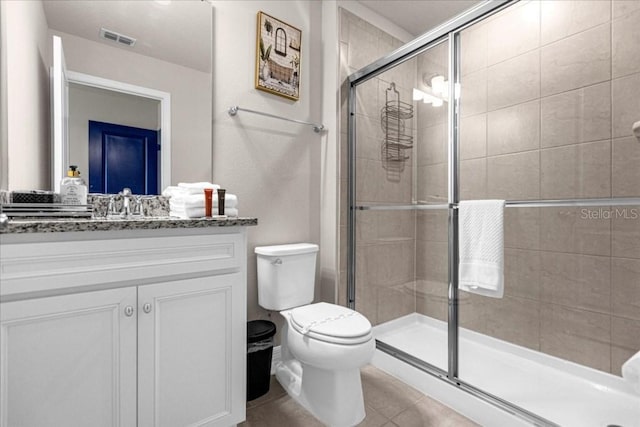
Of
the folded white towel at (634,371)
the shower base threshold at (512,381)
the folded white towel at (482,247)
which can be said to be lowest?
the shower base threshold at (512,381)

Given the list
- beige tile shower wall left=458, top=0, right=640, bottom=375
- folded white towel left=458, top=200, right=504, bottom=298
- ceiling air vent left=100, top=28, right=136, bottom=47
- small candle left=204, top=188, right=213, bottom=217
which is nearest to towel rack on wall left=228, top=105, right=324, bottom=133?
ceiling air vent left=100, top=28, right=136, bottom=47

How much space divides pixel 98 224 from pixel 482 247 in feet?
5.25

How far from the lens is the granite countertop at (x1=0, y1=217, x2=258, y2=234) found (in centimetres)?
90

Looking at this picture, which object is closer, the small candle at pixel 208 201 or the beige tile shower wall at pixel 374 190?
the small candle at pixel 208 201

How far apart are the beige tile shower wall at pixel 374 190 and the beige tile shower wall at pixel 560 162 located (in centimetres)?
50

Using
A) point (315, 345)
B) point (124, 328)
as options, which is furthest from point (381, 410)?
point (124, 328)

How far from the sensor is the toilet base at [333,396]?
1.42 m

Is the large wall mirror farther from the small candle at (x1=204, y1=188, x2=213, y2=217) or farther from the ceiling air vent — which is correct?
the small candle at (x1=204, y1=188, x2=213, y2=217)

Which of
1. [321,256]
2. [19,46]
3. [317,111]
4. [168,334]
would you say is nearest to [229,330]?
[168,334]

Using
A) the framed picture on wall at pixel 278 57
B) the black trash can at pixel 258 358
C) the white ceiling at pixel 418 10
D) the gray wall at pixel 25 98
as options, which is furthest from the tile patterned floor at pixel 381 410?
the white ceiling at pixel 418 10

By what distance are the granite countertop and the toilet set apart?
565 millimetres

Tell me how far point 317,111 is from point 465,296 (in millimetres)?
1537

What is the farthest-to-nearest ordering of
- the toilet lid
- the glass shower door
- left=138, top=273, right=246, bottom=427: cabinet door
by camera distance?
the glass shower door → the toilet lid → left=138, top=273, right=246, bottom=427: cabinet door

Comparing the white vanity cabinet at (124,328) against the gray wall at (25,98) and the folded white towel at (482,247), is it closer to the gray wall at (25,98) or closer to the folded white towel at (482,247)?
the gray wall at (25,98)
